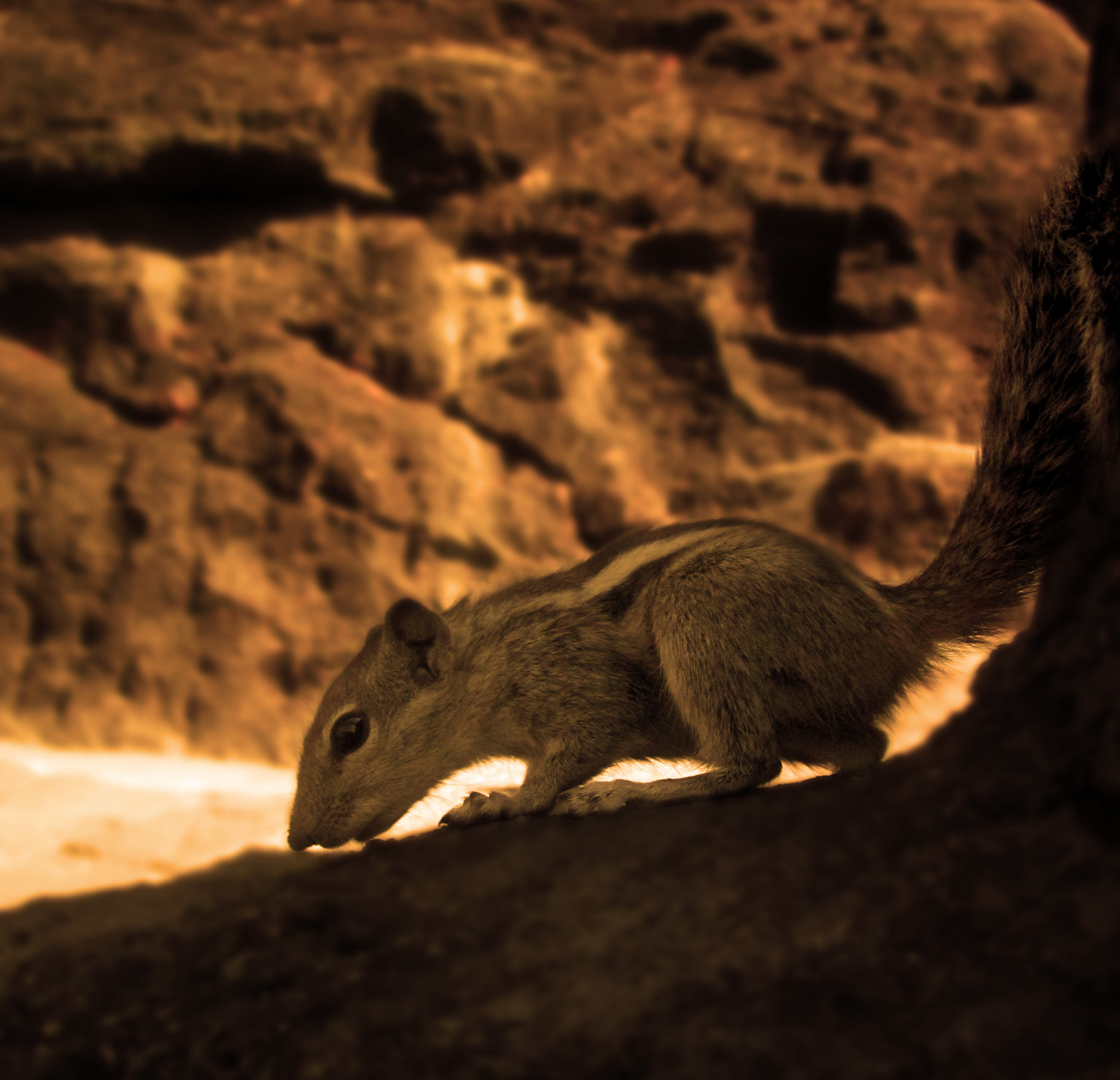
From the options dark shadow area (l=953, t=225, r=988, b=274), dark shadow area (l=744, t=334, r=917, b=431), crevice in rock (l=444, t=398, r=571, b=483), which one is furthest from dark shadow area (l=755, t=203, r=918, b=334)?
crevice in rock (l=444, t=398, r=571, b=483)

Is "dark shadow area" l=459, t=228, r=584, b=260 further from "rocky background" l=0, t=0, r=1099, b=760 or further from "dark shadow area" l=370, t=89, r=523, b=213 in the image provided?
"dark shadow area" l=370, t=89, r=523, b=213

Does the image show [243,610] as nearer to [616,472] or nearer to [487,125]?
[616,472]

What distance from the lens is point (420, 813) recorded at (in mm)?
2846

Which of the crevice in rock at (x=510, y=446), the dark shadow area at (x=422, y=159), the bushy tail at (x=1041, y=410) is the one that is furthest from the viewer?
the dark shadow area at (x=422, y=159)

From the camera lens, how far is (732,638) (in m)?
2.07

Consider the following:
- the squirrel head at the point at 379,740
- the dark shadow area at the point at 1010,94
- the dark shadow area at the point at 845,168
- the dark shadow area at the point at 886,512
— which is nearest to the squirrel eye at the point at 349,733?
the squirrel head at the point at 379,740

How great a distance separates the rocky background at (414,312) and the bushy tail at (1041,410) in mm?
3694

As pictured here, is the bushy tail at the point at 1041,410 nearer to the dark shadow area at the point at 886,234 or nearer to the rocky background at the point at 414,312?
the rocky background at the point at 414,312

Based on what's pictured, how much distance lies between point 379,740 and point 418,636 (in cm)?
27

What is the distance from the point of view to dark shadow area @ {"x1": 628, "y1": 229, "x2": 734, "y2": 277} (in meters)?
6.16

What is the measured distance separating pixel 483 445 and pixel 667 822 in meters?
4.44

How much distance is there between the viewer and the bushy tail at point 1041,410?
6.14 feet

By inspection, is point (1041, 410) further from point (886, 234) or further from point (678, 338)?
point (886, 234)

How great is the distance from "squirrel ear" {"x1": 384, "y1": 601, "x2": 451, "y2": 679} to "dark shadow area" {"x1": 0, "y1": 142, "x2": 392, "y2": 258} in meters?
4.59
